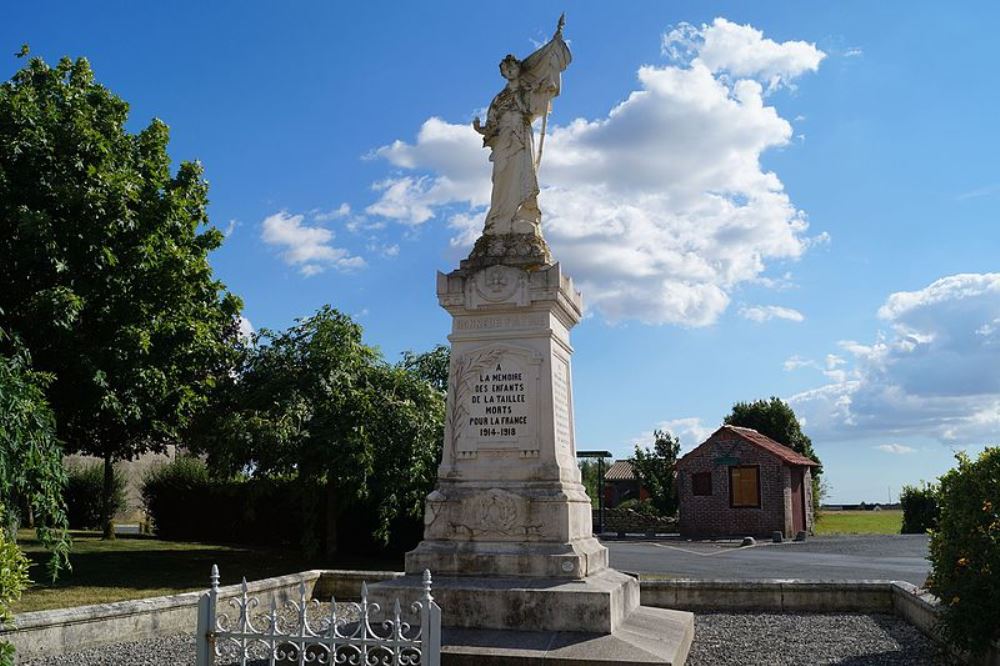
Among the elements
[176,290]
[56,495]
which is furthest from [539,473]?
[176,290]

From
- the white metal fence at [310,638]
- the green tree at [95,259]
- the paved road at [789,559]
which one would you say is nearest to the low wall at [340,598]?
the white metal fence at [310,638]

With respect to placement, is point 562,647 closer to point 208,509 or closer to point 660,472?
point 208,509

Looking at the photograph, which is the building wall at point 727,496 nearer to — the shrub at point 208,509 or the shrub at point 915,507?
the shrub at point 915,507

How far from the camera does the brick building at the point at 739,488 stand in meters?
32.8

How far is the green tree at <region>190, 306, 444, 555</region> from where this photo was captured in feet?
54.6

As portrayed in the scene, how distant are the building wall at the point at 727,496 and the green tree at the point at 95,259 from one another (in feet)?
74.8

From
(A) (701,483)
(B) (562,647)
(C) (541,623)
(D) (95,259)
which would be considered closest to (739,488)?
(A) (701,483)

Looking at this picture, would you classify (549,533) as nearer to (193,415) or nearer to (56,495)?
(56,495)

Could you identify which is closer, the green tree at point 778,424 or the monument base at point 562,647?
the monument base at point 562,647

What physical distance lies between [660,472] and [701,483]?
633cm

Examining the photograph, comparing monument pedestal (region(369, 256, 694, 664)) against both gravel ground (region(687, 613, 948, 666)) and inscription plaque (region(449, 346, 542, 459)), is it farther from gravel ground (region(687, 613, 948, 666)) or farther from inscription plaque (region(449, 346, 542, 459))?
gravel ground (region(687, 613, 948, 666))

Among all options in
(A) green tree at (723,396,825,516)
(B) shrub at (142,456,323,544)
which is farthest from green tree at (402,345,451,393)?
(A) green tree at (723,396,825,516)

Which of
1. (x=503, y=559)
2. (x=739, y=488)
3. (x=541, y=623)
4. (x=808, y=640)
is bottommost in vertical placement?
(x=808, y=640)

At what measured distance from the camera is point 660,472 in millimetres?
40594
